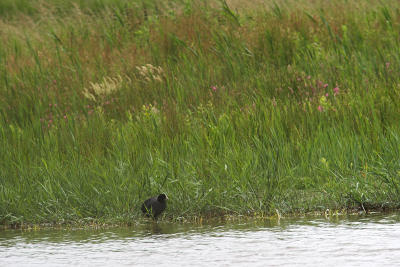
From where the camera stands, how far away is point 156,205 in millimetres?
6824

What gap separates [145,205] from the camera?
22.8ft

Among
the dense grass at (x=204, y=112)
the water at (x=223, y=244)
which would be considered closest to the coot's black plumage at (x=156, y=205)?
the water at (x=223, y=244)

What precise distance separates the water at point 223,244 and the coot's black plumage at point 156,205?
0.15m

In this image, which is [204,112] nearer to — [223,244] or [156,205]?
[156,205]

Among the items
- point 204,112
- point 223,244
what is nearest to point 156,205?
point 223,244

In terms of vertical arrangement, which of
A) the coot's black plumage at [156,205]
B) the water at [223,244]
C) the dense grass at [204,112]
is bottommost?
the water at [223,244]

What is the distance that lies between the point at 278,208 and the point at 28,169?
134 inches

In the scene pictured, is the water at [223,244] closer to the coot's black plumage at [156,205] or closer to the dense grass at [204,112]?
the coot's black plumage at [156,205]

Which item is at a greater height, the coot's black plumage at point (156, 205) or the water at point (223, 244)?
the coot's black plumage at point (156, 205)

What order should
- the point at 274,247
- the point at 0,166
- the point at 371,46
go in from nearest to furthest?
the point at 274,247
the point at 0,166
the point at 371,46

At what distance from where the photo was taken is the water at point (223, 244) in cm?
517

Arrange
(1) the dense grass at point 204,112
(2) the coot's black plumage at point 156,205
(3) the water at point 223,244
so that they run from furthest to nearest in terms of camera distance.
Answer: (1) the dense grass at point 204,112 < (2) the coot's black plumage at point 156,205 < (3) the water at point 223,244

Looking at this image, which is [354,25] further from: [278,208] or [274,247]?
[274,247]

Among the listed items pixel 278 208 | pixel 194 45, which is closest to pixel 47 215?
pixel 278 208
